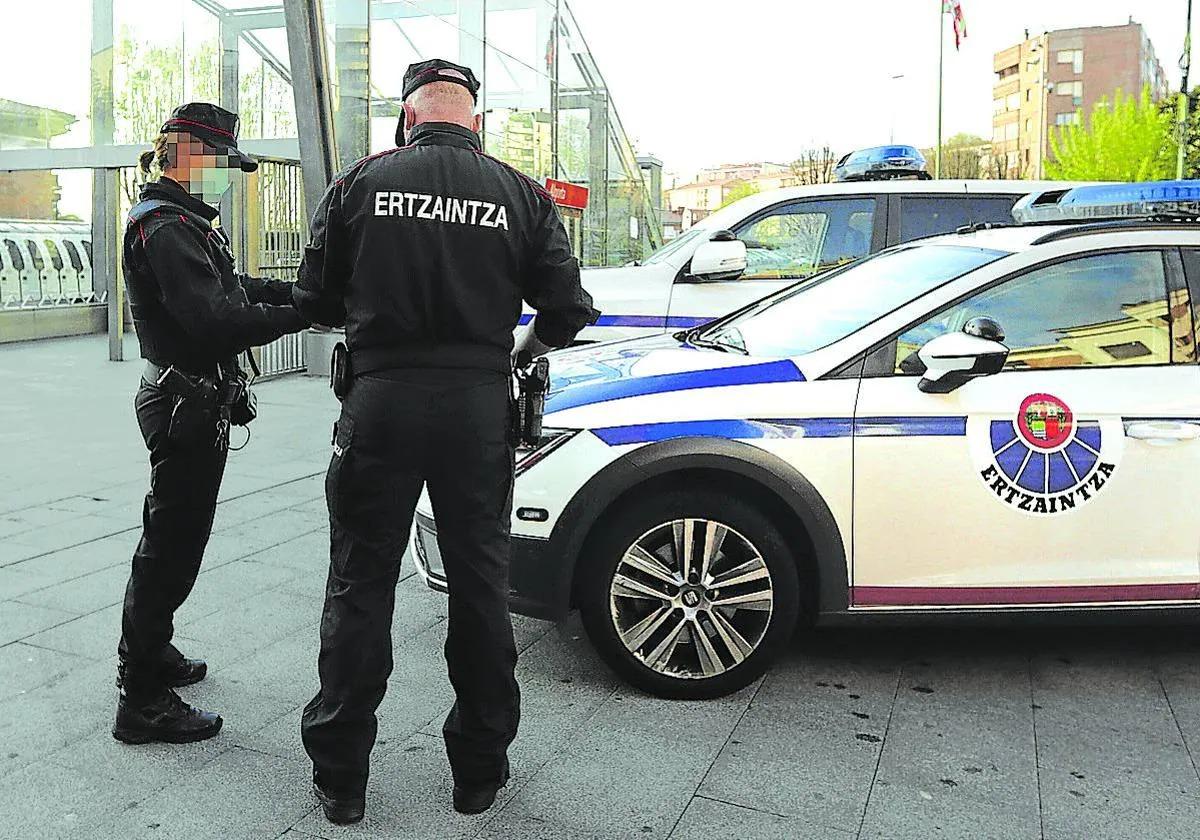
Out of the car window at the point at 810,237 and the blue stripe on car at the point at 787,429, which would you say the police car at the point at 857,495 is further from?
the car window at the point at 810,237

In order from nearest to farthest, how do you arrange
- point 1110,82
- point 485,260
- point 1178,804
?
point 485,260 → point 1178,804 → point 1110,82

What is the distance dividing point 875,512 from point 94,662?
8.99ft

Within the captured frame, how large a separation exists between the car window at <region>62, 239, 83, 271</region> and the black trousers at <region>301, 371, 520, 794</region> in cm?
1673

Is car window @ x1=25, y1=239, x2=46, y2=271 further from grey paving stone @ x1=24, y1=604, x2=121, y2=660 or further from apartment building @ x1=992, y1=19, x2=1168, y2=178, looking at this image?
apartment building @ x1=992, y1=19, x2=1168, y2=178

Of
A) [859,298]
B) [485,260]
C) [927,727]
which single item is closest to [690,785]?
[927,727]

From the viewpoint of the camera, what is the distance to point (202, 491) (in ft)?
12.7

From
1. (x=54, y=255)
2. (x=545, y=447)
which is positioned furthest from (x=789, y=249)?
(x=54, y=255)

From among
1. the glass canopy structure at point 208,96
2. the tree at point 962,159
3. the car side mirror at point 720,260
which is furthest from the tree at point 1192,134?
the car side mirror at point 720,260

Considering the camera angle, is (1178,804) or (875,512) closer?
(1178,804)

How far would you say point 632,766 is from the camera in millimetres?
3729

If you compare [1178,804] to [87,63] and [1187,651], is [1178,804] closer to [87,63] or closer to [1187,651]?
[1187,651]

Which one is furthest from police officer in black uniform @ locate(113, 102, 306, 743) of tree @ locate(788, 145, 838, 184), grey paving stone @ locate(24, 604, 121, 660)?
tree @ locate(788, 145, 838, 184)

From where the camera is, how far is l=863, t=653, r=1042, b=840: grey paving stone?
341 centimetres

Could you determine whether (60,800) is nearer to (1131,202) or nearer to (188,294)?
(188,294)
